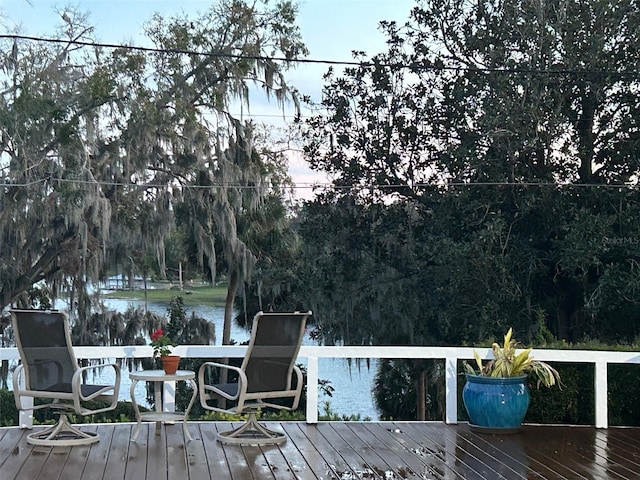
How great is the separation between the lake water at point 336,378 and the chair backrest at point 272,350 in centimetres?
767

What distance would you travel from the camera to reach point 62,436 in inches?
205

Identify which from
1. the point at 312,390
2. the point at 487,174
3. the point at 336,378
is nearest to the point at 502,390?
the point at 312,390

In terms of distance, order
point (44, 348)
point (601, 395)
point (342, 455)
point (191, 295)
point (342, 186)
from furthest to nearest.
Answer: point (191, 295) < point (342, 186) < point (601, 395) < point (44, 348) < point (342, 455)

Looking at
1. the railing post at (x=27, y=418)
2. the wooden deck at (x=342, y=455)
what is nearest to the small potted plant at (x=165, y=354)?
the wooden deck at (x=342, y=455)

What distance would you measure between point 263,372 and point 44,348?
1.28m

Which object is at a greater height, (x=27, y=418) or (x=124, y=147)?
(x=124, y=147)

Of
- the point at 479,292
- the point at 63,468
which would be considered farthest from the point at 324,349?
the point at 479,292

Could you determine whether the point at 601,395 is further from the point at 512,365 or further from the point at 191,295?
the point at 191,295

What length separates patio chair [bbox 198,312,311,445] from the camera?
4961mm

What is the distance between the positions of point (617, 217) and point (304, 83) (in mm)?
5373

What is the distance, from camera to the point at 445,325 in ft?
40.6

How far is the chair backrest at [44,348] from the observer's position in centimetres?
483

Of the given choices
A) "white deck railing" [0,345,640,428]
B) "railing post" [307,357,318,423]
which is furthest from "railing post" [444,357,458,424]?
"railing post" [307,357,318,423]

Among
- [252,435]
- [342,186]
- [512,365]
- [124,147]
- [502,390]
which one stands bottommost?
[252,435]
